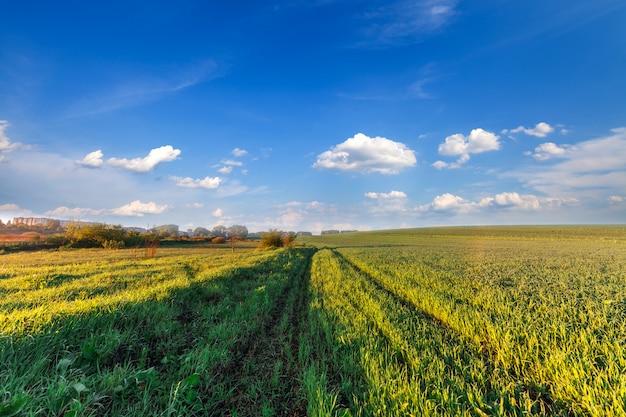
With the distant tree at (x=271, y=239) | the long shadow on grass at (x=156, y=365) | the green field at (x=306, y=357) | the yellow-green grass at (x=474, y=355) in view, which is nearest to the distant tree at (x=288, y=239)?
the distant tree at (x=271, y=239)

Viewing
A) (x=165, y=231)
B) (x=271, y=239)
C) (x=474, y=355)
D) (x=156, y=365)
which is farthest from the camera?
(x=165, y=231)

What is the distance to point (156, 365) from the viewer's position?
4.58 m

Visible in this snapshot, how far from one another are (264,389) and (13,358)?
352cm

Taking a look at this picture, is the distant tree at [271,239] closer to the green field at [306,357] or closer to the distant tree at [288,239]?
the distant tree at [288,239]


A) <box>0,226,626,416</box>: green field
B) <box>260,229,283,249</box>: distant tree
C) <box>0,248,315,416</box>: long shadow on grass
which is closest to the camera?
<box>0,248,315,416</box>: long shadow on grass

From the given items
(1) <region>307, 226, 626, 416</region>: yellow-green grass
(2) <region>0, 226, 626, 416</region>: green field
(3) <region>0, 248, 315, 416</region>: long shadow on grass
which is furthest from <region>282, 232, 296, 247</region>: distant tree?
(3) <region>0, 248, 315, 416</region>: long shadow on grass

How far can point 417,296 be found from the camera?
916 cm

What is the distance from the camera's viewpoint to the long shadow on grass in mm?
3164

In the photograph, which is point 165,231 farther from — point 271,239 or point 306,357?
point 306,357

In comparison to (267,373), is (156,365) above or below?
above

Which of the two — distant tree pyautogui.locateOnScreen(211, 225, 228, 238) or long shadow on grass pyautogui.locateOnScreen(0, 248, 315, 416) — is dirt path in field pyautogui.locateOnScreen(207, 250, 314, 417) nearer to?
long shadow on grass pyautogui.locateOnScreen(0, 248, 315, 416)

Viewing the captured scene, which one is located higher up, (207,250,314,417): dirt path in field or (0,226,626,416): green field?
(0,226,626,416): green field

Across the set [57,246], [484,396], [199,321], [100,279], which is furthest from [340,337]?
[57,246]

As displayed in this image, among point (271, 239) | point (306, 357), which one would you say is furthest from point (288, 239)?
point (306, 357)
